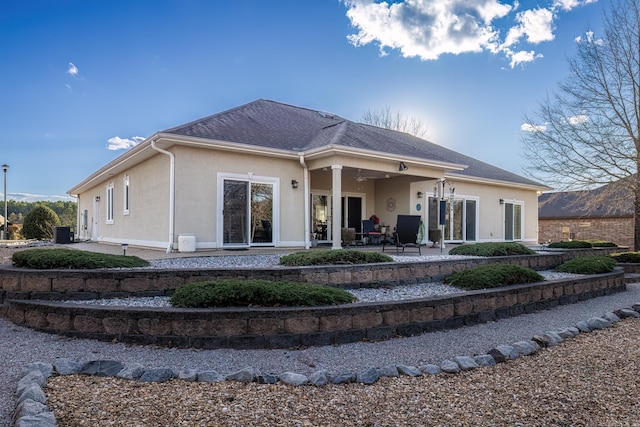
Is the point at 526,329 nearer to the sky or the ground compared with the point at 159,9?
nearer to the ground

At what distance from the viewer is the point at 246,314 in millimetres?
4027

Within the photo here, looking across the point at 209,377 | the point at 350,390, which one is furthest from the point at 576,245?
the point at 209,377

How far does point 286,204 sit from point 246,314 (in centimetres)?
694

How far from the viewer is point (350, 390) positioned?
2.95m

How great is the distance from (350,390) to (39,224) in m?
26.0

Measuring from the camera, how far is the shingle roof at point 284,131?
1020 centimetres

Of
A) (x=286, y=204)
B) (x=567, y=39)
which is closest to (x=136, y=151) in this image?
(x=286, y=204)

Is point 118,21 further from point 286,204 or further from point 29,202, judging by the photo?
point 29,202

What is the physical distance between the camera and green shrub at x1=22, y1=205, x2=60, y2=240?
22922mm

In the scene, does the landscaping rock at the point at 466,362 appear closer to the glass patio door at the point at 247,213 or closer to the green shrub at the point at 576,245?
the glass patio door at the point at 247,213

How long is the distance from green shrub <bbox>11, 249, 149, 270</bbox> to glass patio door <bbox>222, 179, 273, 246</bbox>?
4294mm

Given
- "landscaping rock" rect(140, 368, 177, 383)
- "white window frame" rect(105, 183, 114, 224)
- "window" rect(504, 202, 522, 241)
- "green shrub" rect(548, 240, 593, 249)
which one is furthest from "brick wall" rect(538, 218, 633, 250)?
"landscaping rock" rect(140, 368, 177, 383)

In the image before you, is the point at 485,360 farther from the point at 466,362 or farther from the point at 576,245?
the point at 576,245

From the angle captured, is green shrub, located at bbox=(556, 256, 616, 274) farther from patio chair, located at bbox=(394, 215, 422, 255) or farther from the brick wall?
the brick wall
